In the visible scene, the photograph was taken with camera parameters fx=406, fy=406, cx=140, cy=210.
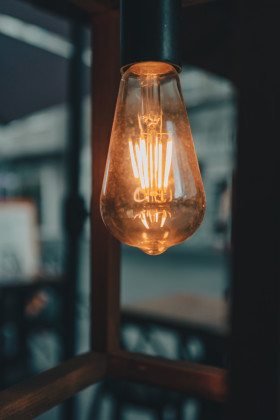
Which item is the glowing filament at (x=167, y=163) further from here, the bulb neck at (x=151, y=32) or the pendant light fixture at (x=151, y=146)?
the bulb neck at (x=151, y=32)

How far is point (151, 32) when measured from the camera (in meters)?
0.55

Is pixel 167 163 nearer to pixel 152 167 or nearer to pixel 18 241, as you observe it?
pixel 152 167

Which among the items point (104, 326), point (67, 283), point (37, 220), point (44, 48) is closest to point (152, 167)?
point (104, 326)

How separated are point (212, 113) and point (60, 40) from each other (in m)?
6.05

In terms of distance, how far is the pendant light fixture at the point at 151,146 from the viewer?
56cm

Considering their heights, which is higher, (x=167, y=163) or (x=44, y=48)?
(x=44, y=48)

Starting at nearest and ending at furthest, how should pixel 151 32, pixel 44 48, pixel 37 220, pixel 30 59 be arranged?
pixel 151 32
pixel 30 59
pixel 44 48
pixel 37 220

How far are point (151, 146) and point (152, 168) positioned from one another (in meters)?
0.04

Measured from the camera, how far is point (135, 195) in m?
0.60

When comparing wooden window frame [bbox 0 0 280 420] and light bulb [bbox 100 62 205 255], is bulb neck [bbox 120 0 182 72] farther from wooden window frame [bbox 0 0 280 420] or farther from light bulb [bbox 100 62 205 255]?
wooden window frame [bbox 0 0 280 420]

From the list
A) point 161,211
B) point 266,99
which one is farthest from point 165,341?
point 266,99

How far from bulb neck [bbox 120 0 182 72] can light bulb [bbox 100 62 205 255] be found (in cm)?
4

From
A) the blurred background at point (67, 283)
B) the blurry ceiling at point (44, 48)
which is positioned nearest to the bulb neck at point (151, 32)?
the blurred background at point (67, 283)

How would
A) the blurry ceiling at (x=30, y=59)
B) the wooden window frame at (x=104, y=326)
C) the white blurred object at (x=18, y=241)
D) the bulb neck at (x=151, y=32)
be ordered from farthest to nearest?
1. the white blurred object at (x=18, y=241)
2. the blurry ceiling at (x=30, y=59)
3. the wooden window frame at (x=104, y=326)
4. the bulb neck at (x=151, y=32)
